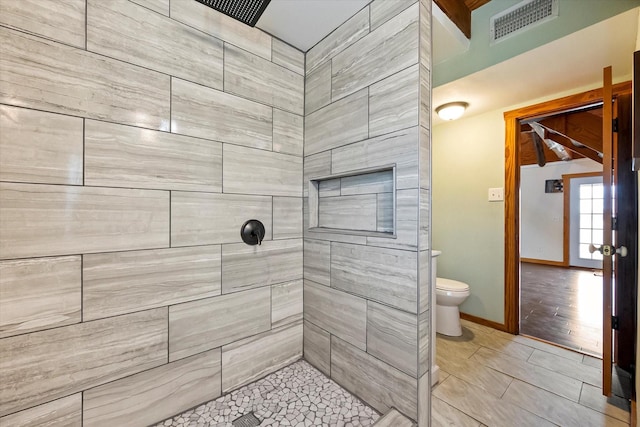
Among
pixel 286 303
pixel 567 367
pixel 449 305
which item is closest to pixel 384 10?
pixel 286 303

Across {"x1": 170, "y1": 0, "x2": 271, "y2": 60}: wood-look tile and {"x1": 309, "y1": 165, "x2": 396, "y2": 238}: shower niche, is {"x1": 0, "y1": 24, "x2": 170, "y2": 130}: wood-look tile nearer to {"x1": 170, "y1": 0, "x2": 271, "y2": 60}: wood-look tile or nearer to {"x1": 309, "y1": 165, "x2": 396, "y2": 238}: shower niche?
{"x1": 170, "y1": 0, "x2": 271, "y2": 60}: wood-look tile

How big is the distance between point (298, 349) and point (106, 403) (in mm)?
1011

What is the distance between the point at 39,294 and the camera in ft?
3.26

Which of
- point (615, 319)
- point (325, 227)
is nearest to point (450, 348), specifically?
point (615, 319)

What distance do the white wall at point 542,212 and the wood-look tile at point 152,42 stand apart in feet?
23.7

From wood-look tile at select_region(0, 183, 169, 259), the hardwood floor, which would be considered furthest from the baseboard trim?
wood-look tile at select_region(0, 183, 169, 259)

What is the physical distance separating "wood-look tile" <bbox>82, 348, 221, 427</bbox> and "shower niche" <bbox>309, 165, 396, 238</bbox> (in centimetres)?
98

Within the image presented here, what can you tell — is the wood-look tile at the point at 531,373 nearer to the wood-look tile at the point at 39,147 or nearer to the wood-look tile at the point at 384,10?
the wood-look tile at the point at 384,10

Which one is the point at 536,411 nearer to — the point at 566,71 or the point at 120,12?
the point at 566,71

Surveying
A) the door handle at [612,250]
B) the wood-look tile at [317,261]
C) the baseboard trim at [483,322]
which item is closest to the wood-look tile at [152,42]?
the wood-look tile at [317,261]

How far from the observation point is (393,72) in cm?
129

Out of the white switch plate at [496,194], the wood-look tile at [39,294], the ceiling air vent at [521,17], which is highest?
the ceiling air vent at [521,17]

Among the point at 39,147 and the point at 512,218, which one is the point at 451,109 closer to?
the point at 512,218

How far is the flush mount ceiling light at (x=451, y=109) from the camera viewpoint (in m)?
2.58
